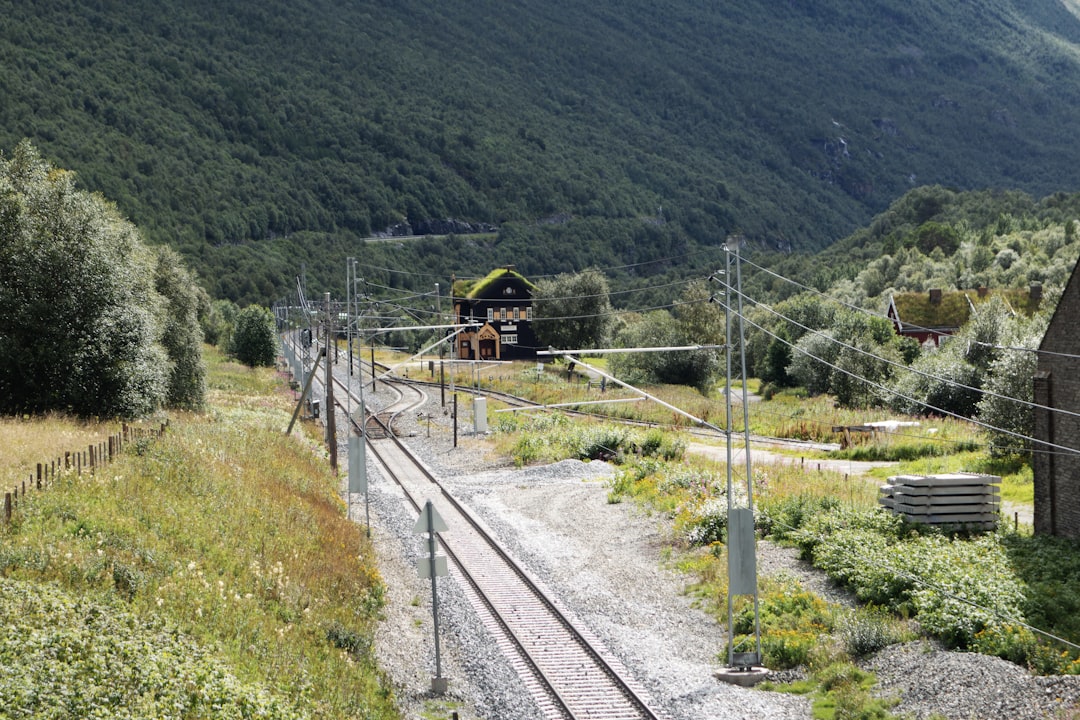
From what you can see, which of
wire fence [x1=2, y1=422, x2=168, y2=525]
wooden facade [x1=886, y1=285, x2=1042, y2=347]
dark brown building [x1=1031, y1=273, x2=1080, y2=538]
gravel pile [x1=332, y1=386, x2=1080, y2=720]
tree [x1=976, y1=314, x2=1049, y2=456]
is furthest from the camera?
wooden facade [x1=886, y1=285, x2=1042, y2=347]

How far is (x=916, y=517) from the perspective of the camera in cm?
2473

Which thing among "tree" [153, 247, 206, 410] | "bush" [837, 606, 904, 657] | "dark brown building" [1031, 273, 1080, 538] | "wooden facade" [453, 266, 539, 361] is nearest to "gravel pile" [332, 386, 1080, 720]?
"bush" [837, 606, 904, 657]

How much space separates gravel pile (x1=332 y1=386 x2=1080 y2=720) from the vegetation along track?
1.24ft

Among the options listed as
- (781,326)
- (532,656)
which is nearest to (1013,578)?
(532,656)

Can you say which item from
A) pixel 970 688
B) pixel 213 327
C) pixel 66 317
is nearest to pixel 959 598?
pixel 970 688

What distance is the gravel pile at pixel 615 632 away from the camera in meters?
15.9

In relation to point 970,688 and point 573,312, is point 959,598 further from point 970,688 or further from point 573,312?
point 573,312

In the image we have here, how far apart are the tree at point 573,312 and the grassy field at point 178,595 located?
64720 millimetres

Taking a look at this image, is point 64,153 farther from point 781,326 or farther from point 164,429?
point 164,429

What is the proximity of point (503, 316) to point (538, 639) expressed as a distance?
82.3m

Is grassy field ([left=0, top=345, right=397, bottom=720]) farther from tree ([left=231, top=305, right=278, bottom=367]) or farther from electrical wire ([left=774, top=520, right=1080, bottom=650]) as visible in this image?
tree ([left=231, top=305, right=278, bottom=367])

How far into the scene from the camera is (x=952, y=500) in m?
24.5

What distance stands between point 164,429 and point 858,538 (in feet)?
62.0

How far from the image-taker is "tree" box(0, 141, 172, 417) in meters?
33.3
